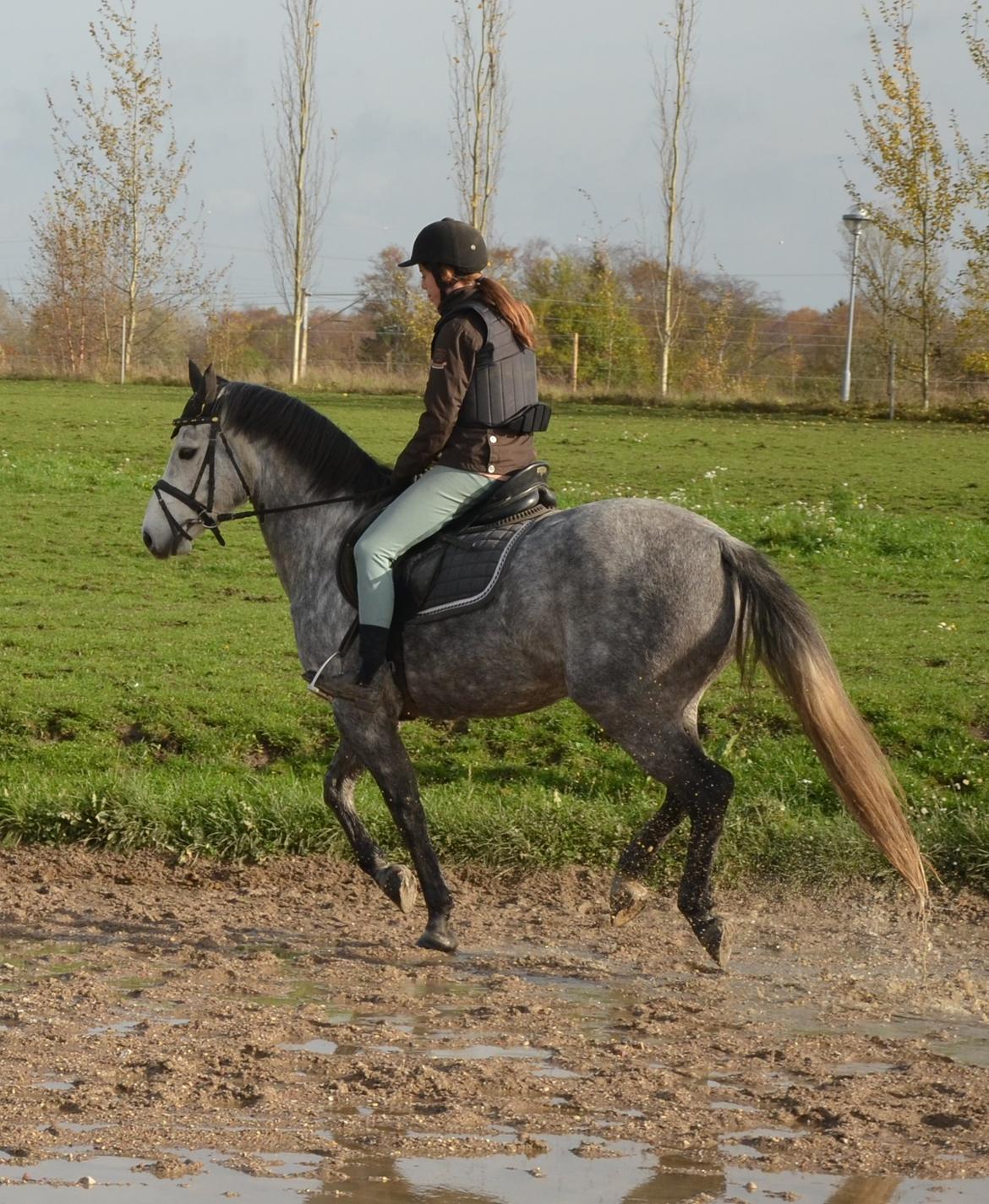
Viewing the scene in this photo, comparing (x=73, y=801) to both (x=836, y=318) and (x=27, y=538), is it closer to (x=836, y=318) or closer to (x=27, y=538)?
(x=27, y=538)

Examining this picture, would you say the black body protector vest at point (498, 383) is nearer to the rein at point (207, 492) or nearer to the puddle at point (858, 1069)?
the rein at point (207, 492)

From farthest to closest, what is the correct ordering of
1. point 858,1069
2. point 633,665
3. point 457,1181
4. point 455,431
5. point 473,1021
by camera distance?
point 455,431 → point 633,665 → point 473,1021 → point 858,1069 → point 457,1181

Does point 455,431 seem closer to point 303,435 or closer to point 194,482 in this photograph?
point 303,435

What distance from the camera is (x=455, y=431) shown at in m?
6.82

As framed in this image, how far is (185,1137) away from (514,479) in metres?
3.29

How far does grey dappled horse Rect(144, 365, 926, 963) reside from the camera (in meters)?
6.25

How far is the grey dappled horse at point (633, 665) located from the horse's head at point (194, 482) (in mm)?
690

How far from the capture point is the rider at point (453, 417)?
6.65 meters

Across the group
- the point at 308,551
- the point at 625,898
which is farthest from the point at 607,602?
the point at 308,551

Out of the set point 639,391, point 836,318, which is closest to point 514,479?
point 639,391

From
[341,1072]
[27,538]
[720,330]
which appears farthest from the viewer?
[720,330]

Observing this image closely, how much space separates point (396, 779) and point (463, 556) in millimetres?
1064

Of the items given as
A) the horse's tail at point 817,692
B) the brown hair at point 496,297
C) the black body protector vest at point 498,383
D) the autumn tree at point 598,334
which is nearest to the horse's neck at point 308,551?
the black body protector vest at point 498,383

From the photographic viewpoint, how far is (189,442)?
7383 millimetres
